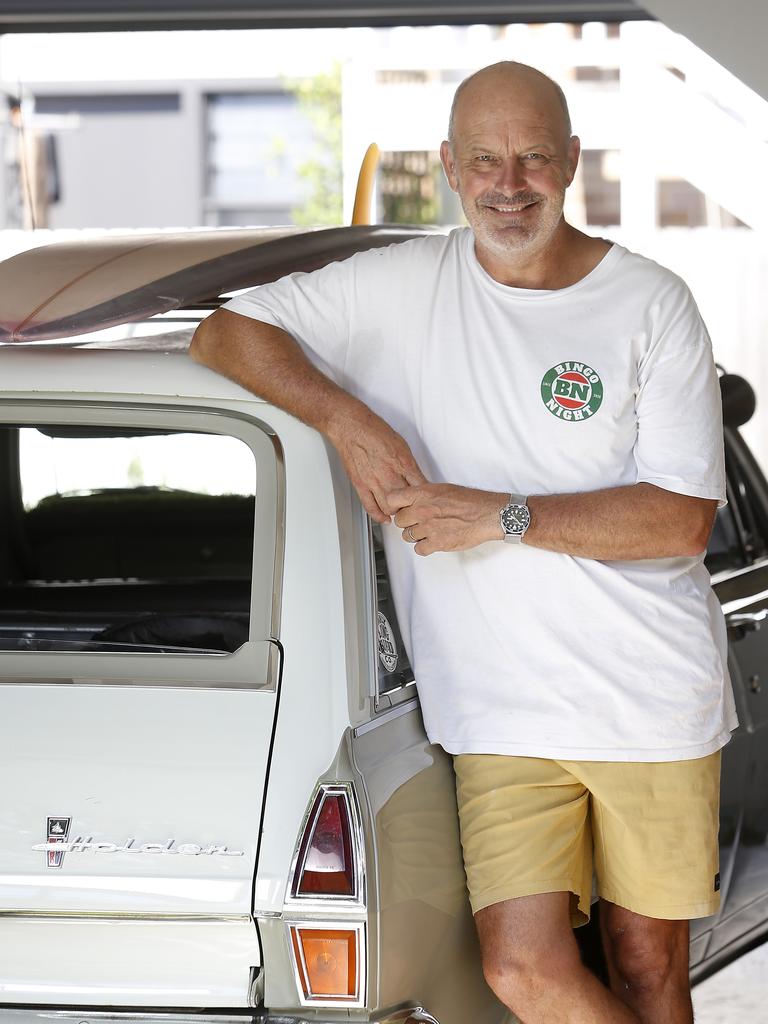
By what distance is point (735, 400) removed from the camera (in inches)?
152

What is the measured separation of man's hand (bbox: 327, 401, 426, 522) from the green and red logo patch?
30 cm

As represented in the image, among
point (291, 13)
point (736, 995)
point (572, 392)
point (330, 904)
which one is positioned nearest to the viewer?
point (330, 904)

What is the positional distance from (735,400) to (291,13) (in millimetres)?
3592

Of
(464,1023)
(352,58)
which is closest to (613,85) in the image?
(352,58)

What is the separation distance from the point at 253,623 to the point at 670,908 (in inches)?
39.7

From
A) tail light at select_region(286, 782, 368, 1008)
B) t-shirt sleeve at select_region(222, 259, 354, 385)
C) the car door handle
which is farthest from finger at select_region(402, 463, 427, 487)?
the car door handle

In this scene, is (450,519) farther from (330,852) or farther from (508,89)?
(508,89)

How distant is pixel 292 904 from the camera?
218 centimetres

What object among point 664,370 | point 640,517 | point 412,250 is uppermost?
point 412,250

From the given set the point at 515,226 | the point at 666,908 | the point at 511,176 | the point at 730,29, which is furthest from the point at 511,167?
the point at 730,29

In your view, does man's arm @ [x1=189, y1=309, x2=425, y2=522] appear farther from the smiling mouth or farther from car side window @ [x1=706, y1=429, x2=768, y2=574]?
car side window @ [x1=706, y1=429, x2=768, y2=574]

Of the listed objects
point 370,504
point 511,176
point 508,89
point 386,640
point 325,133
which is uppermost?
point 325,133

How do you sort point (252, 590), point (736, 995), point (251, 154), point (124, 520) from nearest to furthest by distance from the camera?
point (252, 590) → point (124, 520) → point (736, 995) → point (251, 154)

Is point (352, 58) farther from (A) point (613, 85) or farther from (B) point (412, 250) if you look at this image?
(B) point (412, 250)
